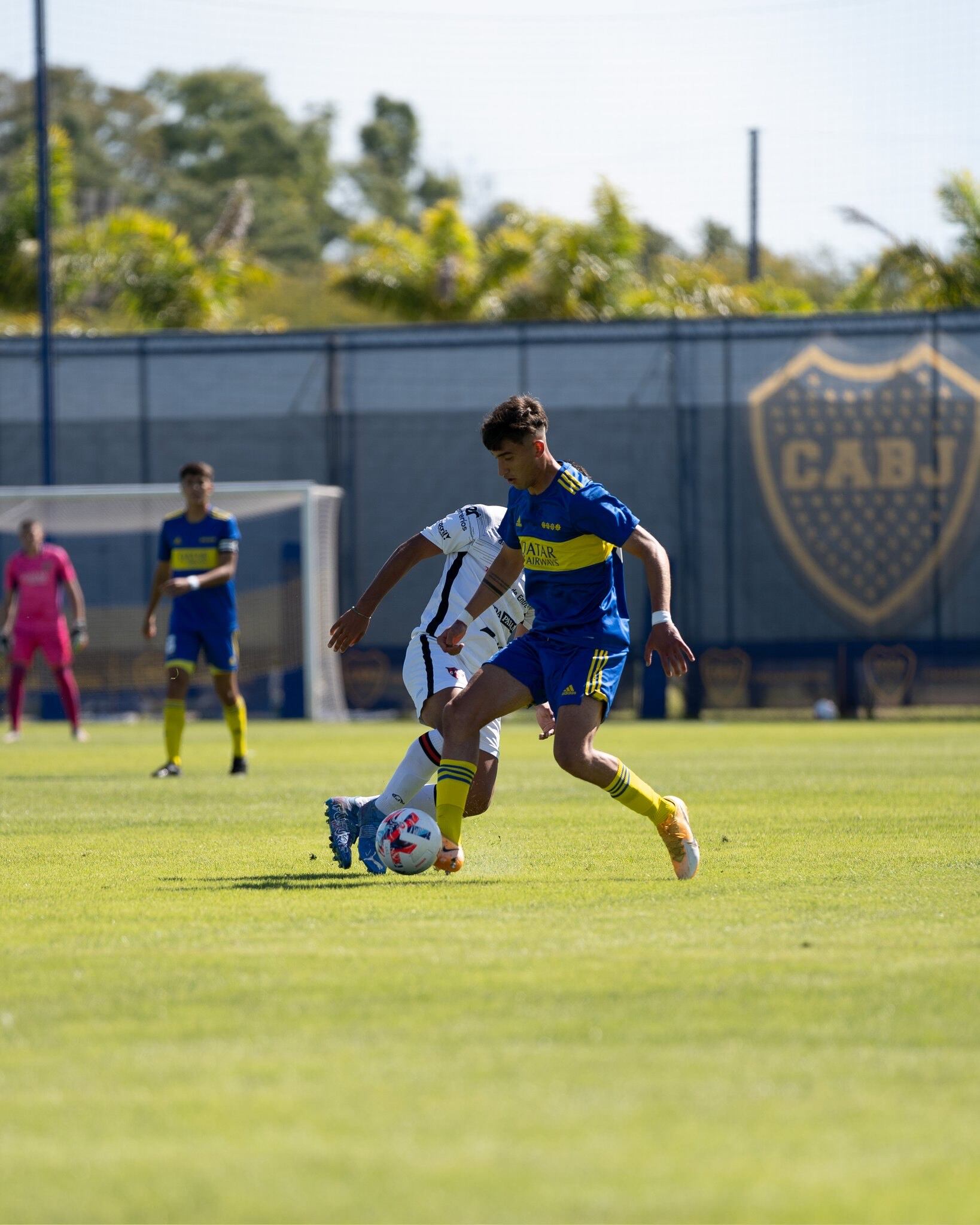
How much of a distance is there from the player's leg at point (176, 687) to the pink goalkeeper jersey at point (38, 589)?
5.48 m

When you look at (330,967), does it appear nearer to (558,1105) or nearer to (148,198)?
(558,1105)

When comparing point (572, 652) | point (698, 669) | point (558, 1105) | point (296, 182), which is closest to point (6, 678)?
point (698, 669)

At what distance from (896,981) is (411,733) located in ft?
52.4

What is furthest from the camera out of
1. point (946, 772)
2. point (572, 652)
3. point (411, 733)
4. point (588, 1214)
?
point (411, 733)

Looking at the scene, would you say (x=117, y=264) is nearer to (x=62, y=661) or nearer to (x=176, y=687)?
(x=62, y=661)

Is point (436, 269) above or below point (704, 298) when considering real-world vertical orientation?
above

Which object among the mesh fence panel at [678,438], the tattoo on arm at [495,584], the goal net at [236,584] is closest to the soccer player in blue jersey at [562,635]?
the tattoo on arm at [495,584]

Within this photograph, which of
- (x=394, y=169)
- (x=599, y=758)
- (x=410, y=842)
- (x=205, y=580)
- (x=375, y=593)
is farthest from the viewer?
(x=394, y=169)

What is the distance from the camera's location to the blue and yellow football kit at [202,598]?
13.9 m

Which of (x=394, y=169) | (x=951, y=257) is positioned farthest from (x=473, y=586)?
(x=394, y=169)

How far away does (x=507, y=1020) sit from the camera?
4613 mm

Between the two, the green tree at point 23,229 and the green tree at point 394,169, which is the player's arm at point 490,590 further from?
the green tree at point 394,169

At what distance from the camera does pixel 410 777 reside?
323 inches

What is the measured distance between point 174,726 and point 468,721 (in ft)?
23.3
